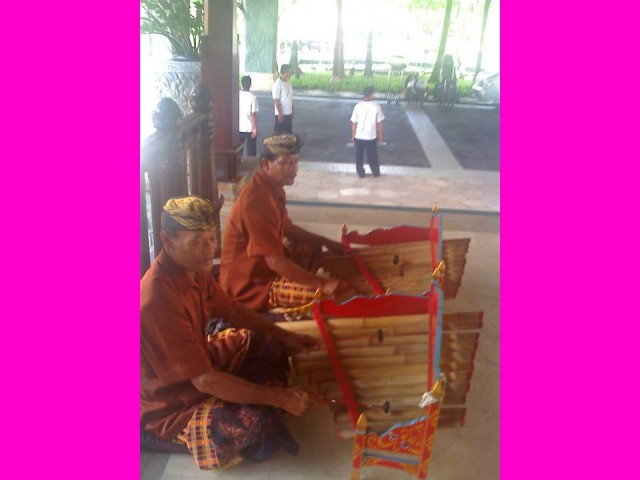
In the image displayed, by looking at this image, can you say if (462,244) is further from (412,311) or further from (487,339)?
(412,311)

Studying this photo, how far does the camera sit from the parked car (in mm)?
3078

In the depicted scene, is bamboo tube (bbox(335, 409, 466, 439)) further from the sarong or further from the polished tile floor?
the sarong

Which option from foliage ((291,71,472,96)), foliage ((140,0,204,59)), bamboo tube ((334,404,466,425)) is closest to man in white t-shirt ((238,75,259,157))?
foliage ((291,71,472,96))

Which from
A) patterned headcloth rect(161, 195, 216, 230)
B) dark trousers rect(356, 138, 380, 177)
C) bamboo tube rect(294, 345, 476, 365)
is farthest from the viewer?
dark trousers rect(356, 138, 380, 177)

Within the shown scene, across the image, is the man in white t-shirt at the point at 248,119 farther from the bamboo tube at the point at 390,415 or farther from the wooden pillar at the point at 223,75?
the bamboo tube at the point at 390,415

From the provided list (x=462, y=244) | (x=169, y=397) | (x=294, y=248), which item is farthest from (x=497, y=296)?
(x=169, y=397)

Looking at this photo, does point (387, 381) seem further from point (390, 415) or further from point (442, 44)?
point (442, 44)

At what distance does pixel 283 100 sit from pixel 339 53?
0.39 meters

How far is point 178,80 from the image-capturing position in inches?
91.0

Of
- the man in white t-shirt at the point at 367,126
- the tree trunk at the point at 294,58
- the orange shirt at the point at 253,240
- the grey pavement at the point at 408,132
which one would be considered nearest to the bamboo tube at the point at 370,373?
the orange shirt at the point at 253,240

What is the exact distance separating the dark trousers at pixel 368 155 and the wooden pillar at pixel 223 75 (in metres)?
0.89

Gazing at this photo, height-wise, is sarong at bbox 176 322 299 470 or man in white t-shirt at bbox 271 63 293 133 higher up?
man in white t-shirt at bbox 271 63 293 133

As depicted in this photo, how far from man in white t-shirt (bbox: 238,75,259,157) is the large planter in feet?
1.32

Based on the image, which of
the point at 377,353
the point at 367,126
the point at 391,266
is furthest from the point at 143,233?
the point at 367,126
